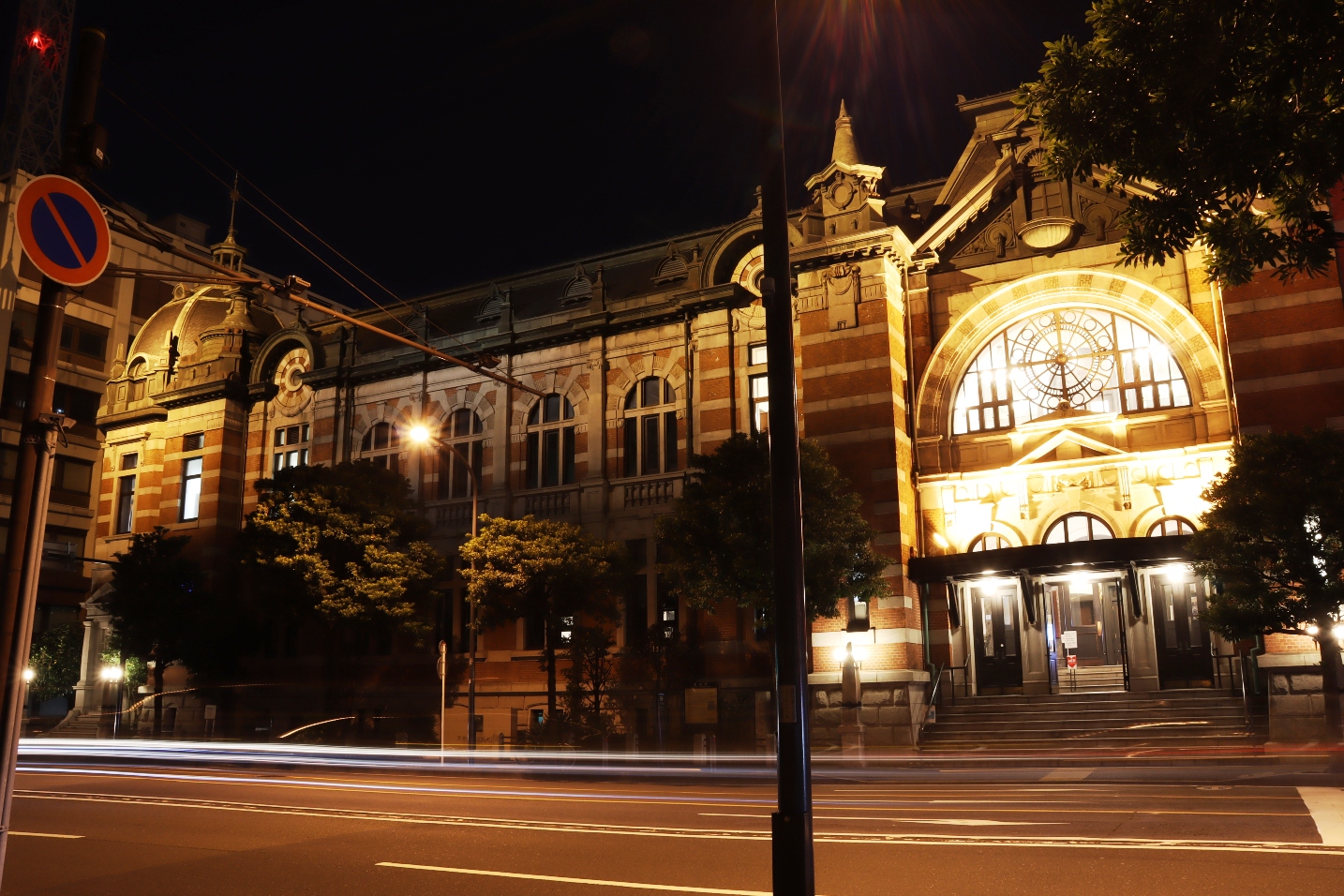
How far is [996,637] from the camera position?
28.0m

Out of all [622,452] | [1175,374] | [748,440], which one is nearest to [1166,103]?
[748,440]

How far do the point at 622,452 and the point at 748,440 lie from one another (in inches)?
327

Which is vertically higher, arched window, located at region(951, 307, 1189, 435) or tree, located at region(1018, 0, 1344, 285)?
arched window, located at region(951, 307, 1189, 435)

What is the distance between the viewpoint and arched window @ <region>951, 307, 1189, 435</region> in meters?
27.1

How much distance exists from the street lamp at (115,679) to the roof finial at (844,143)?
29.5 meters

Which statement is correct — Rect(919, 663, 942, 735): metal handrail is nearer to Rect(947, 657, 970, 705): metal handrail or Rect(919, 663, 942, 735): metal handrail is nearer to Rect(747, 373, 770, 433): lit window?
Rect(947, 657, 970, 705): metal handrail

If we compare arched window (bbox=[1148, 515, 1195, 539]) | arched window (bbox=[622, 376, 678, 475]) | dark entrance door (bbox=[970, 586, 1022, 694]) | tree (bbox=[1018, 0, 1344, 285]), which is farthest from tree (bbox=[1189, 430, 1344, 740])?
arched window (bbox=[622, 376, 678, 475])

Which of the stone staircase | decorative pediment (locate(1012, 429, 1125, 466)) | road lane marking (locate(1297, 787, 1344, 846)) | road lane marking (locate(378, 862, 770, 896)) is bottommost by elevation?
road lane marking (locate(378, 862, 770, 896))

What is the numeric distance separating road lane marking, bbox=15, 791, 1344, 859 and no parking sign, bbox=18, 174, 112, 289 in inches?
320

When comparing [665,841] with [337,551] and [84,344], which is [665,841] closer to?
[337,551]

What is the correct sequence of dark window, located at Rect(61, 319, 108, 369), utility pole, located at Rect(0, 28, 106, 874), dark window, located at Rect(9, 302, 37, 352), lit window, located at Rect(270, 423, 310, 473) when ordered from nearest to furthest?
utility pole, located at Rect(0, 28, 106, 874) < lit window, located at Rect(270, 423, 310, 473) < dark window, located at Rect(9, 302, 37, 352) < dark window, located at Rect(61, 319, 108, 369)

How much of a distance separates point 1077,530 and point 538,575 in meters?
13.7

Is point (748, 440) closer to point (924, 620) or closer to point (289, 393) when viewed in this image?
point (924, 620)

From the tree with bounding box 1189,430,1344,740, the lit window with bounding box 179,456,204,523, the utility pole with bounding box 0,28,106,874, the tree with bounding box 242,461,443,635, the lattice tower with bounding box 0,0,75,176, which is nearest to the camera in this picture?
the utility pole with bounding box 0,28,106,874
